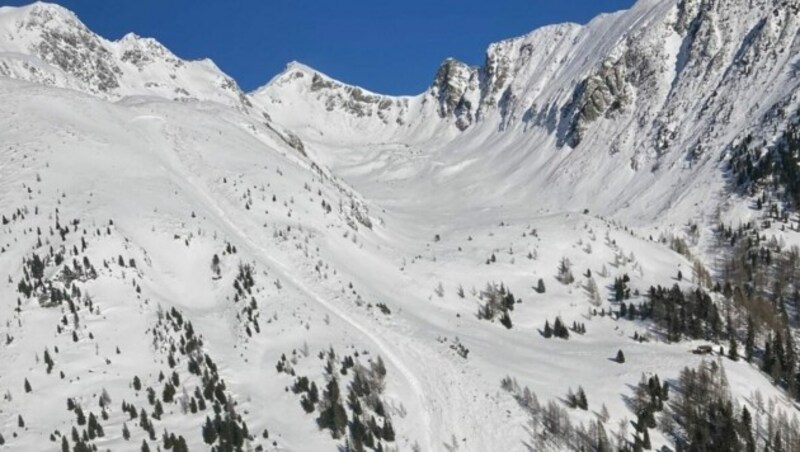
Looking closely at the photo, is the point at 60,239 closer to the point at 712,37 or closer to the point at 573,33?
the point at 712,37

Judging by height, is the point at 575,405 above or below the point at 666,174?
below

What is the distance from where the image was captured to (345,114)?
196m

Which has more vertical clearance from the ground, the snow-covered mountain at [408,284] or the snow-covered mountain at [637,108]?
the snow-covered mountain at [637,108]

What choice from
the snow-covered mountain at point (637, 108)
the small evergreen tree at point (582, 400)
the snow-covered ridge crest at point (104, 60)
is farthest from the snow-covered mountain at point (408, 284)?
the snow-covered ridge crest at point (104, 60)

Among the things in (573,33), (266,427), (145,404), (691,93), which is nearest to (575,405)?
(266,427)

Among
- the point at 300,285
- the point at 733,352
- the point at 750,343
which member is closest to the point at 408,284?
the point at 300,285

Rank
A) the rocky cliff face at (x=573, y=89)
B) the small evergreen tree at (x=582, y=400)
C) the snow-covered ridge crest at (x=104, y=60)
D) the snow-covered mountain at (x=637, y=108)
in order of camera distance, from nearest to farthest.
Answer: the small evergreen tree at (x=582, y=400) → the snow-covered mountain at (x=637, y=108) → the rocky cliff face at (x=573, y=89) → the snow-covered ridge crest at (x=104, y=60)

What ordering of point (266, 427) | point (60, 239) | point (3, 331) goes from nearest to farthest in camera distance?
point (266, 427)
point (3, 331)
point (60, 239)

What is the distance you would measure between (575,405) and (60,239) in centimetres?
2928

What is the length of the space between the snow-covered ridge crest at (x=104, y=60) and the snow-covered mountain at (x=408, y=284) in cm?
6428

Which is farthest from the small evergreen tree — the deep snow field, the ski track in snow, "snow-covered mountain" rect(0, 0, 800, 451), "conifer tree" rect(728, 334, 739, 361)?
Result: "conifer tree" rect(728, 334, 739, 361)

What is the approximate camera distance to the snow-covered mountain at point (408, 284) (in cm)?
3000

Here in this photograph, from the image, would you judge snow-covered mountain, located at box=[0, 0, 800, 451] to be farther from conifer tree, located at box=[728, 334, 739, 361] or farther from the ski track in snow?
conifer tree, located at box=[728, 334, 739, 361]

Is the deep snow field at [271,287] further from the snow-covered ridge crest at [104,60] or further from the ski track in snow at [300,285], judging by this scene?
the snow-covered ridge crest at [104,60]
